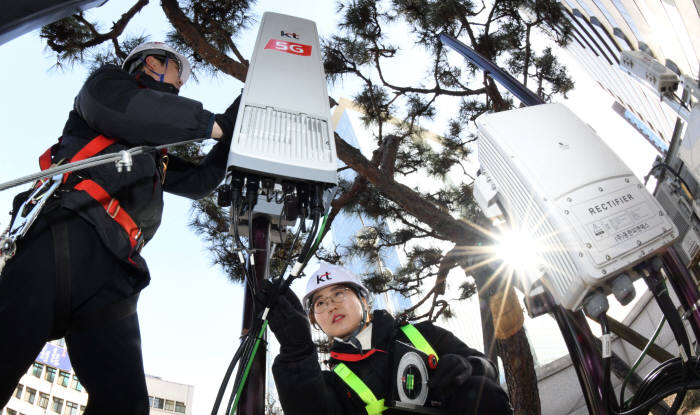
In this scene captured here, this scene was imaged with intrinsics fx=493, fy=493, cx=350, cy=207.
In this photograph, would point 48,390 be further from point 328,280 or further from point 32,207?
point 32,207

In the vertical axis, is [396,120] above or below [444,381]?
above

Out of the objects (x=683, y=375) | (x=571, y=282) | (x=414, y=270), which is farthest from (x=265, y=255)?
(x=414, y=270)

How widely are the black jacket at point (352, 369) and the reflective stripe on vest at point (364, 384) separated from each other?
20 millimetres

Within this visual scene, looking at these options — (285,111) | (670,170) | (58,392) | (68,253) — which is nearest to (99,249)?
(68,253)

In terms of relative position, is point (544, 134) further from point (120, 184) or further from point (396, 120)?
point (396, 120)

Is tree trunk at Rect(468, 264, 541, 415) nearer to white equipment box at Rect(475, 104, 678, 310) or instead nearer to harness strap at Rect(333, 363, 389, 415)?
Answer: harness strap at Rect(333, 363, 389, 415)

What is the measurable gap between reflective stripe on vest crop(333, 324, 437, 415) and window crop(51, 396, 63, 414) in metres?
42.2

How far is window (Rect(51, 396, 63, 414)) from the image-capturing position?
3575cm

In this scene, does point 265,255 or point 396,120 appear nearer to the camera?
point 265,255

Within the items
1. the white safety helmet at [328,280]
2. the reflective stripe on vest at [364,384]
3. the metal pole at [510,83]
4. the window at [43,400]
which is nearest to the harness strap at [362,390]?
the reflective stripe on vest at [364,384]

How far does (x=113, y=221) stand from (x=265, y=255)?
406mm

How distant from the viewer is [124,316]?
1.29m

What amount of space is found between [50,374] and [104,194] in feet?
139

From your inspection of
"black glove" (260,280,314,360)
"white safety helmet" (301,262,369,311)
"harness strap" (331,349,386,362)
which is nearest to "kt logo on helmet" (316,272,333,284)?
"white safety helmet" (301,262,369,311)
